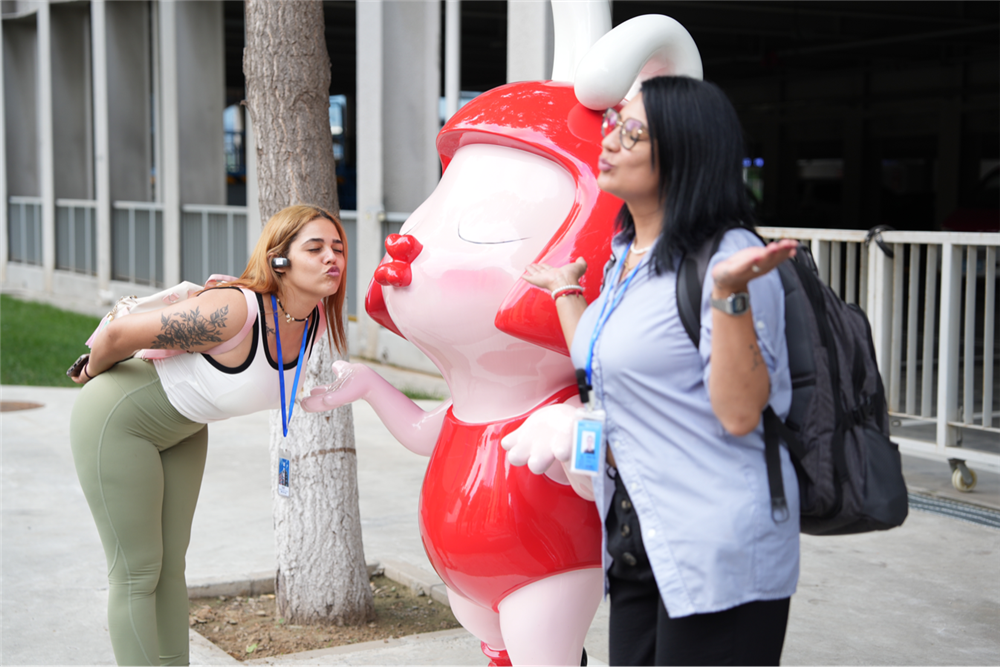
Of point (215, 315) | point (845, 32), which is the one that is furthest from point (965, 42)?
point (215, 315)

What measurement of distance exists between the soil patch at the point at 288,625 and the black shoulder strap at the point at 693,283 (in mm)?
2529

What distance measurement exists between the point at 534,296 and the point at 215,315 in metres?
0.87

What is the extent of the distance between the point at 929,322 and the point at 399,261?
410 centimetres

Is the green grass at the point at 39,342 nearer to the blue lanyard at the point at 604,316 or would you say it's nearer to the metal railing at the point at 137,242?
the metal railing at the point at 137,242

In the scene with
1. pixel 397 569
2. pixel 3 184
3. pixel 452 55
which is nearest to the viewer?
pixel 397 569

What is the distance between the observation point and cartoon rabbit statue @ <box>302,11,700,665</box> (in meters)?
2.50

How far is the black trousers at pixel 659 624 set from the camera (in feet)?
6.15

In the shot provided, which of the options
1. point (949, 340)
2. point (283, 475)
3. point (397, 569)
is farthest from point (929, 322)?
point (283, 475)

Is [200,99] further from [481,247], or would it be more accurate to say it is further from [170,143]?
[481,247]

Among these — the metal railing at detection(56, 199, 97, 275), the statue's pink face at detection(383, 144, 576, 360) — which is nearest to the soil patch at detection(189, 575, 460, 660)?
the statue's pink face at detection(383, 144, 576, 360)

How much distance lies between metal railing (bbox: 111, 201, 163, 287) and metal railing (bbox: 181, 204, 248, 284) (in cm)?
82

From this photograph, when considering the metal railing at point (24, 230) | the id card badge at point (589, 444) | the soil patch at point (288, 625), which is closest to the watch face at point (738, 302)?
the id card badge at point (589, 444)

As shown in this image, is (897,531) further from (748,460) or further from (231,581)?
(748,460)

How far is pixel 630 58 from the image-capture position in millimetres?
2322
